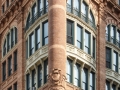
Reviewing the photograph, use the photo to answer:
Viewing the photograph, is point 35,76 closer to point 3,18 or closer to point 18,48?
point 18,48

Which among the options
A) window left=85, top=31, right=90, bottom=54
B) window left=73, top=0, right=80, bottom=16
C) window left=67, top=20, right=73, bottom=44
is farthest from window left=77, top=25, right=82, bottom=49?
window left=73, top=0, right=80, bottom=16

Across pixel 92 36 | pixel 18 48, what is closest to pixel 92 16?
pixel 92 36

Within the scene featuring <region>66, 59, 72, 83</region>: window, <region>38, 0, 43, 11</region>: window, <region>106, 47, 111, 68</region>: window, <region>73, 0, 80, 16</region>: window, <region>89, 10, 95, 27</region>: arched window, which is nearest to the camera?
<region>66, 59, 72, 83</region>: window

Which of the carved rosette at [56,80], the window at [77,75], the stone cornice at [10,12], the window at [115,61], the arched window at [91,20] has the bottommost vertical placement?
the carved rosette at [56,80]

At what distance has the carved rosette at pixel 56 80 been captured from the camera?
8494cm

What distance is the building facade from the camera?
86.9 meters

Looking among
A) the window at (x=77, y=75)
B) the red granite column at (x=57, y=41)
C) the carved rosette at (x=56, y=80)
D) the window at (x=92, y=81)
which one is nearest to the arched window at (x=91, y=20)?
the red granite column at (x=57, y=41)

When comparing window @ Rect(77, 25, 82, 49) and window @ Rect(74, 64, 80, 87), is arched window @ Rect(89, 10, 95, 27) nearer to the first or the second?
window @ Rect(77, 25, 82, 49)

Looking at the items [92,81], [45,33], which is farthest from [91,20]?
[92,81]

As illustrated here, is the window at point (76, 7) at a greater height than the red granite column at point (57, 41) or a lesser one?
greater

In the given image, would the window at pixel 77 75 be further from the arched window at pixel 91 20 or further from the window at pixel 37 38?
the arched window at pixel 91 20

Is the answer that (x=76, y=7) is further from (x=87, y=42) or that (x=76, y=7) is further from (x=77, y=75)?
(x=77, y=75)

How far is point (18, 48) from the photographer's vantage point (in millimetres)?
96000

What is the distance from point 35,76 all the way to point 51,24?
628cm
